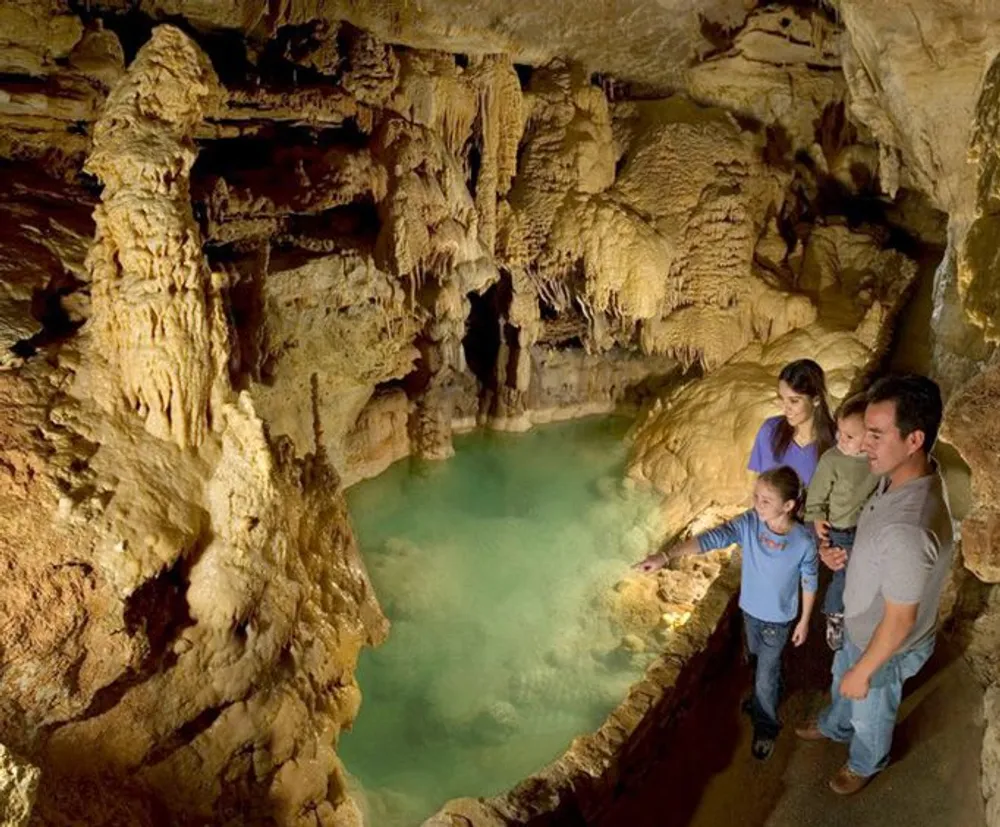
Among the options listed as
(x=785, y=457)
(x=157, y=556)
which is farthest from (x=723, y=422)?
(x=157, y=556)

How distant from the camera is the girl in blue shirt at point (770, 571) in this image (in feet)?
9.31

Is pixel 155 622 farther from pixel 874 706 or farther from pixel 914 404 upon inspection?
pixel 914 404

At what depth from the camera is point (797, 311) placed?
8.88 metres

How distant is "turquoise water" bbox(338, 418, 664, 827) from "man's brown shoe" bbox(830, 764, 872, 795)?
10.5ft

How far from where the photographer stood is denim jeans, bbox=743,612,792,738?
3115 millimetres

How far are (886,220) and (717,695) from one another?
27.9 ft

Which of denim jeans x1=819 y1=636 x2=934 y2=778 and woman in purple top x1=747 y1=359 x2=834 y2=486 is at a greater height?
woman in purple top x1=747 y1=359 x2=834 y2=486

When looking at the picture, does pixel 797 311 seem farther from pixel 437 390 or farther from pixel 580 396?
pixel 437 390

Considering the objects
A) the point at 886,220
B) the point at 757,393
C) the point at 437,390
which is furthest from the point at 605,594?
the point at 886,220

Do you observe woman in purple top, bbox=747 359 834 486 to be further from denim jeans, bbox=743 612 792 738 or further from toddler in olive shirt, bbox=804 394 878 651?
denim jeans, bbox=743 612 792 738

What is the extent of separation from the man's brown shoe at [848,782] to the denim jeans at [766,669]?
337mm

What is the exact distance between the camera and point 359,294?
23.9ft

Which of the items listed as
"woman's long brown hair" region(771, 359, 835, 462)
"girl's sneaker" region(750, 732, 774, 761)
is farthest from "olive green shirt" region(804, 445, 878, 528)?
"girl's sneaker" region(750, 732, 774, 761)

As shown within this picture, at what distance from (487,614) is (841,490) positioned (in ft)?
15.1
